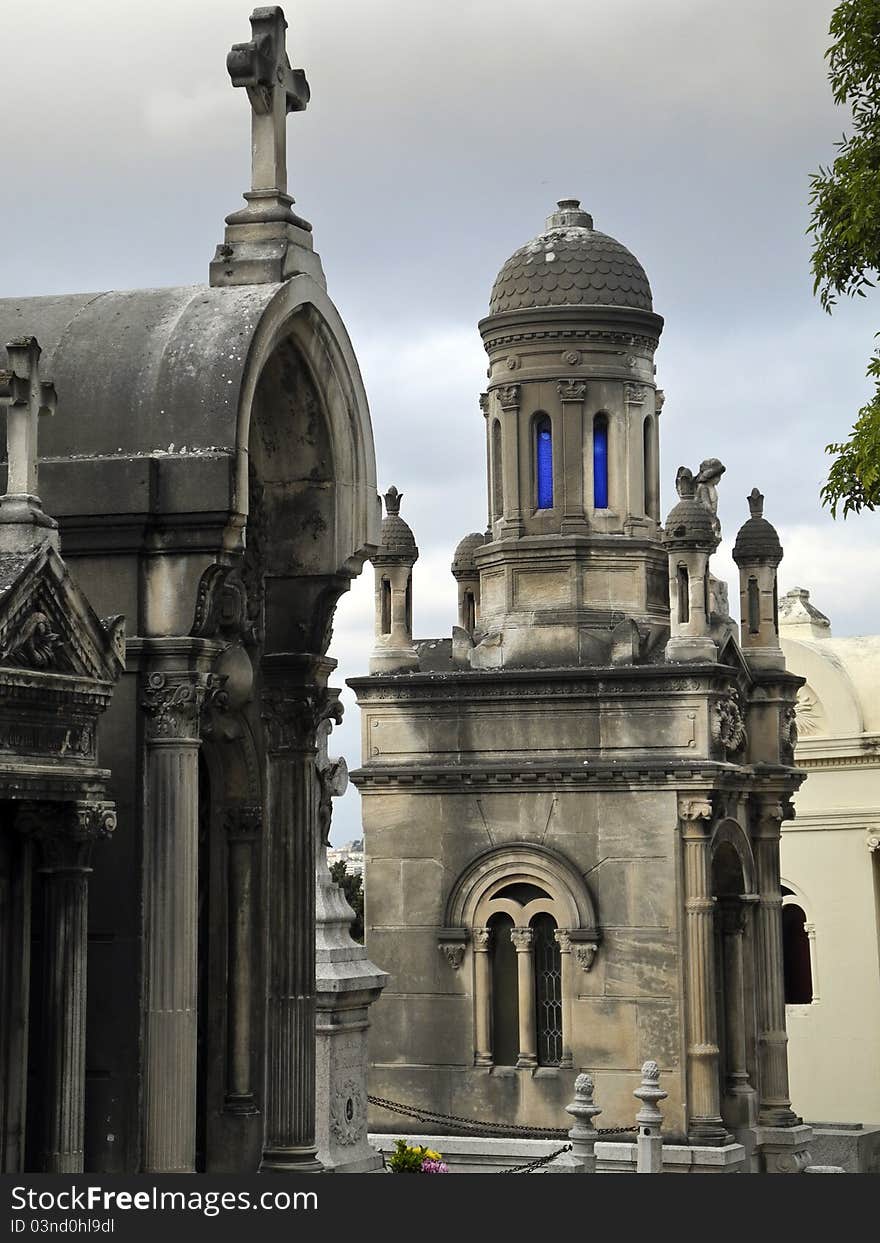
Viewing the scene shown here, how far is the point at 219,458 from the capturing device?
12.2 m

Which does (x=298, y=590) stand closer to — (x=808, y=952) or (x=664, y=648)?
(x=664, y=648)

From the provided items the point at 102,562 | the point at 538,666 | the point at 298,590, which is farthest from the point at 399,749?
the point at 102,562

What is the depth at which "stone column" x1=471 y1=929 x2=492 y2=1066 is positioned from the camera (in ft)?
91.7

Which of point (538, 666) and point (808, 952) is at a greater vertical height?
point (538, 666)

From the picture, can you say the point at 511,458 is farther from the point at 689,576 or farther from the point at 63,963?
the point at 63,963

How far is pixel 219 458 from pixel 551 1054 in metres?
16.7

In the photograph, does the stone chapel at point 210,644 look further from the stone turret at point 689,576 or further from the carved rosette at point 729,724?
the carved rosette at point 729,724

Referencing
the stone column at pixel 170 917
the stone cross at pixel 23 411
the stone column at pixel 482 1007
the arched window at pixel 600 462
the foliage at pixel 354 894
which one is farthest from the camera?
the foliage at pixel 354 894

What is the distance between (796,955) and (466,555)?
31.7ft

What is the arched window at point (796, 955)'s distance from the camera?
36.7m

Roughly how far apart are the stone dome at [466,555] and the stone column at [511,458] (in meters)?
1.07

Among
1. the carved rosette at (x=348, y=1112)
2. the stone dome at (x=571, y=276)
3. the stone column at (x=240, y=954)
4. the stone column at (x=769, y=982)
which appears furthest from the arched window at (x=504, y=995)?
the stone column at (x=240, y=954)

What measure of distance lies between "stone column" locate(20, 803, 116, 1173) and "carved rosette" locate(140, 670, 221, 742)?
0.94m

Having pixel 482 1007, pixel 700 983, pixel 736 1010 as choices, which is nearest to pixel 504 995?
pixel 482 1007
